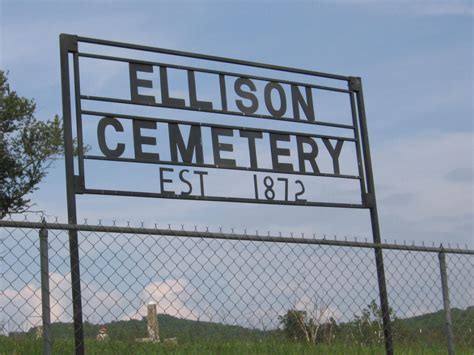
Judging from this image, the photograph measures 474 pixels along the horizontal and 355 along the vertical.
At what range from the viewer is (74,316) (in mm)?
5844

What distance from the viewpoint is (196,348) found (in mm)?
6957

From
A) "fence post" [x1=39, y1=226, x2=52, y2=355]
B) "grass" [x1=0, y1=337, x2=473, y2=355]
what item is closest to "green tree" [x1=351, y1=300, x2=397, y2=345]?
"grass" [x1=0, y1=337, x2=473, y2=355]

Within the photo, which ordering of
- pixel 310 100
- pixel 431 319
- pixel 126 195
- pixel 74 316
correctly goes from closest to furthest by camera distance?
1. pixel 74 316
2. pixel 126 195
3. pixel 431 319
4. pixel 310 100

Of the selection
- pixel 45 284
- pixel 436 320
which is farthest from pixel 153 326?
pixel 436 320

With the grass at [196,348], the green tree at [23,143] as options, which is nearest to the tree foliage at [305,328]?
the grass at [196,348]

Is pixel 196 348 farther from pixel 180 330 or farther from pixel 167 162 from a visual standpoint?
pixel 167 162

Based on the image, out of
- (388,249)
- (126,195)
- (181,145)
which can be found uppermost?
(181,145)

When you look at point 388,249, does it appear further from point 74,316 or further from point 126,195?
point 74,316

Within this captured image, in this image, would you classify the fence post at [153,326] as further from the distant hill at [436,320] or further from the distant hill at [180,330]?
the distant hill at [436,320]

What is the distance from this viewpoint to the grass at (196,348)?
22.3 ft

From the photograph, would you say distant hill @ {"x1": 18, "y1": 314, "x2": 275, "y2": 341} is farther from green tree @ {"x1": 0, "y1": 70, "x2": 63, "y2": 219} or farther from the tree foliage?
green tree @ {"x1": 0, "y1": 70, "x2": 63, "y2": 219}

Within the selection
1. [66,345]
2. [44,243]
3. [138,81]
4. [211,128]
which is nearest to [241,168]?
[211,128]

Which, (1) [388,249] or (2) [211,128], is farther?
(2) [211,128]

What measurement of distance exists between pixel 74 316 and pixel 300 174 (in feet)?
9.87
